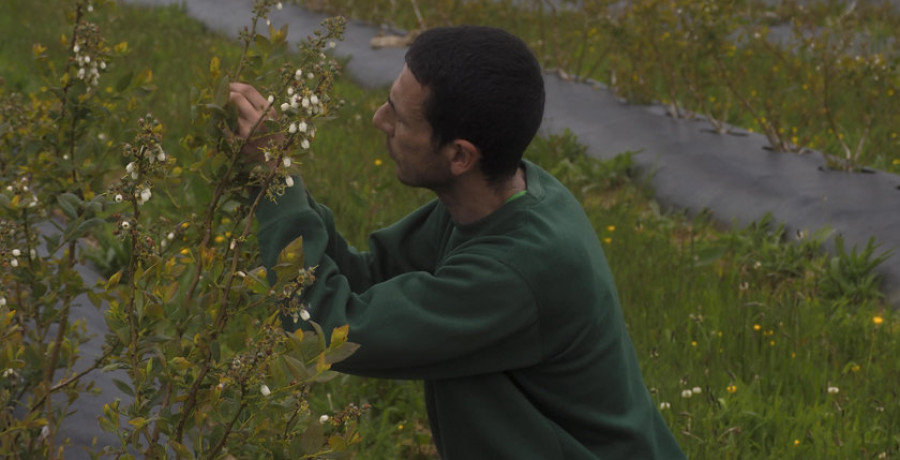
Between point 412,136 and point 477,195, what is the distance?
0.18 m

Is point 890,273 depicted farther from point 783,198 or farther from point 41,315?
point 41,315

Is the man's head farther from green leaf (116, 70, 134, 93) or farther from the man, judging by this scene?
green leaf (116, 70, 134, 93)

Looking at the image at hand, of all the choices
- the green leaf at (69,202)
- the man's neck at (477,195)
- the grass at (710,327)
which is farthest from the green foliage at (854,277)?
the green leaf at (69,202)

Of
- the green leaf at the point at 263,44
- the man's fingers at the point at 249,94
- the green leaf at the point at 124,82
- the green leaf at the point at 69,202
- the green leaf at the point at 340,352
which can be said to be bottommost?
the green leaf at the point at 69,202

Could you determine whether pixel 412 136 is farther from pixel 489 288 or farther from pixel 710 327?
pixel 710 327

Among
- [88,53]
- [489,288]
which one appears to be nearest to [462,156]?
[489,288]

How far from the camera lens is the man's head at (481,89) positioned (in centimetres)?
205

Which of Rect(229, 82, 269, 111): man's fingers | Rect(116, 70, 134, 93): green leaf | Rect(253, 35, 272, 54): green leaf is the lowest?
Rect(116, 70, 134, 93): green leaf

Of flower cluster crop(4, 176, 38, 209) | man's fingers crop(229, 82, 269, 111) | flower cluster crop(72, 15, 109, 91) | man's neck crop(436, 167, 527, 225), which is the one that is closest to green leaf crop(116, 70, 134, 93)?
flower cluster crop(72, 15, 109, 91)

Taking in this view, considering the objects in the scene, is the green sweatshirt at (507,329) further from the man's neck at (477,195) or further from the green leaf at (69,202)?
the green leaf at (69,202)

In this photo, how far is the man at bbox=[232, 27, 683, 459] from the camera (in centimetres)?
205

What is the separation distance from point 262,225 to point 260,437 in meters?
0.47

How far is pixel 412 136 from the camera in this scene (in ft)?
7.08

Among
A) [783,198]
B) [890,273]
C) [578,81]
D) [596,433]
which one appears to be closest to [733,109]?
[578,81]
